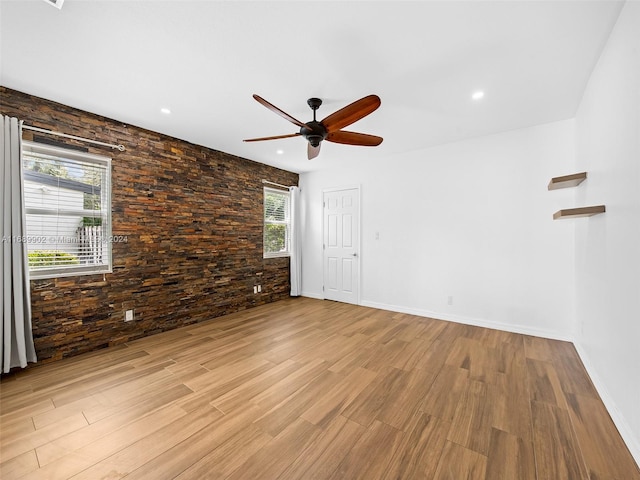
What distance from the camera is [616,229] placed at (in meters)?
1.88

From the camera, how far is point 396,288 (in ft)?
15.3

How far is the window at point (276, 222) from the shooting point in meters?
5.30

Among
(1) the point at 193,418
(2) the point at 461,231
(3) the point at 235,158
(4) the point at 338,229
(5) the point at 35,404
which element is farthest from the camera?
(4) the point at 338,229

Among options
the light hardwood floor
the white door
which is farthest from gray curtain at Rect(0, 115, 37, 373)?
the white door

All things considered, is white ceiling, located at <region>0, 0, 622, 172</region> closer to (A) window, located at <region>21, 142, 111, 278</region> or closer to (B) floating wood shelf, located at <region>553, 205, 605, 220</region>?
(A) window, located at <region>21, 142, 111, 278</region>

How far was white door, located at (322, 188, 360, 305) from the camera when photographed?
16.9 feet

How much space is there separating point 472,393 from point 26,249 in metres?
4.22

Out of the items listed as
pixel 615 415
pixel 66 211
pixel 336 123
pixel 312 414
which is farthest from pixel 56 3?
pixel 615 415

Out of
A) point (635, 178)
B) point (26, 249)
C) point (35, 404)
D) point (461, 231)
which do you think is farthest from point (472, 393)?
point (26, 249)

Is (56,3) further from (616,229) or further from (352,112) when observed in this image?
(616,229)

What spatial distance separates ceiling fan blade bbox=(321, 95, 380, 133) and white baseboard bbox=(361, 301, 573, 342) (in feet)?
10.6

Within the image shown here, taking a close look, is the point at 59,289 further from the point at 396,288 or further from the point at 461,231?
the point at 461,231

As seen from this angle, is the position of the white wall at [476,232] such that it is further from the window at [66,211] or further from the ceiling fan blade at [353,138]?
the window at [66,211]

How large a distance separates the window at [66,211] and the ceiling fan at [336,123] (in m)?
2.25
